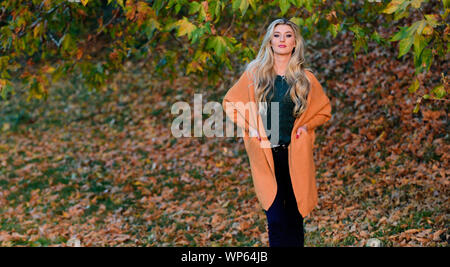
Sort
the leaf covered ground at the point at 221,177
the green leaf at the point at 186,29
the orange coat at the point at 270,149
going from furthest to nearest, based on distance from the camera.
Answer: the leaf covered ground at the point at 221,177 → the green leaf at the point at 186,29 → the orange coat at the point at 270,149

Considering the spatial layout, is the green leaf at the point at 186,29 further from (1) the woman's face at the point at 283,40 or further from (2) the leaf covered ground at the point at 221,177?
(2) the leaf covered ground at the point at 221,177

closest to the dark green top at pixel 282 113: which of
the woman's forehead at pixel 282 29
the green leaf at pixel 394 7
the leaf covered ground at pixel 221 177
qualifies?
the woman's forehead at pixel 282 29

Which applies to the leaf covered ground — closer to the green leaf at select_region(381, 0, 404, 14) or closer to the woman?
the woman

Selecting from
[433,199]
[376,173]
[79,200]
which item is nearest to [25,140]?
[79,200]

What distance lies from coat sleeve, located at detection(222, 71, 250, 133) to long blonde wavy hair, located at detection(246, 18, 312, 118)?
3.8 inches

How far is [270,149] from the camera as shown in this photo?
3.60 metres

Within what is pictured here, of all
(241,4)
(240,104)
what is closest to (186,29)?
(241,4)

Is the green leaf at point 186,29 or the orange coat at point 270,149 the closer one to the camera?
the orange coat at point 270,149

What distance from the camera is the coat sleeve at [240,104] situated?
3.64 m

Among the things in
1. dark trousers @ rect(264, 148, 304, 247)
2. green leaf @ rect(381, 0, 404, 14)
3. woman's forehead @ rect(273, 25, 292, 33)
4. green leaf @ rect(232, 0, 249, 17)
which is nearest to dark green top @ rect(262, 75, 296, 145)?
dark trousers @ rect(264, 148, 304, 247)

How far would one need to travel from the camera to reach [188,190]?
758 centimetres

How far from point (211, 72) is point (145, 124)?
5631 mm

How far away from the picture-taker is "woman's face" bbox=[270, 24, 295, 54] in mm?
3596
